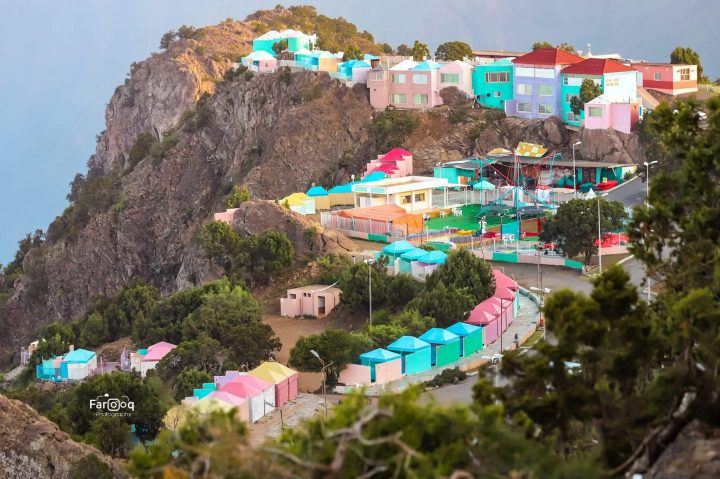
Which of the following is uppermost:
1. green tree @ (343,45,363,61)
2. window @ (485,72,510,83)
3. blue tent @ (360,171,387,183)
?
green tree @ (343,45,363,61)

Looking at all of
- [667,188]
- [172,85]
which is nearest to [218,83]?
[172,85]

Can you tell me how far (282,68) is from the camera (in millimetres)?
96125

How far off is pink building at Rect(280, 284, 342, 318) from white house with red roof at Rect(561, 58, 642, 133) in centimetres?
2500

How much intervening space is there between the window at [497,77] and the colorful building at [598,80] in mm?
4777

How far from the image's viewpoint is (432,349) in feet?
156

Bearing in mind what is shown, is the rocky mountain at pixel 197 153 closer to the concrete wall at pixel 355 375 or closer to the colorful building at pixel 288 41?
the colorful building at pixel 288 41

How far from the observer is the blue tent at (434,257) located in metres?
57.7

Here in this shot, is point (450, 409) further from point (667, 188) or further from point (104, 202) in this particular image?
point (104, 202)

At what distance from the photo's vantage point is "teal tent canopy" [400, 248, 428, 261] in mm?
58378

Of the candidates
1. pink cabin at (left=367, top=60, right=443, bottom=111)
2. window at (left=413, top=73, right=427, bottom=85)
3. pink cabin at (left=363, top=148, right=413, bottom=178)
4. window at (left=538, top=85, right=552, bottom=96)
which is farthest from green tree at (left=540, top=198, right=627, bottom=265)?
window at (left=413, top=73, right=427, bottom=85)

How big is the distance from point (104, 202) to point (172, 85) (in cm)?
1354

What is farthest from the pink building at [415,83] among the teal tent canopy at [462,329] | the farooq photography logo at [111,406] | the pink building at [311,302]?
the farooq photography logo at [111,406]

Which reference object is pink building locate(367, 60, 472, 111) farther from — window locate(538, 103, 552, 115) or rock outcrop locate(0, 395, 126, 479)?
rock outcrop locate(0, 395, 126, 479)

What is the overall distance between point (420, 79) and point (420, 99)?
1.22 meters
